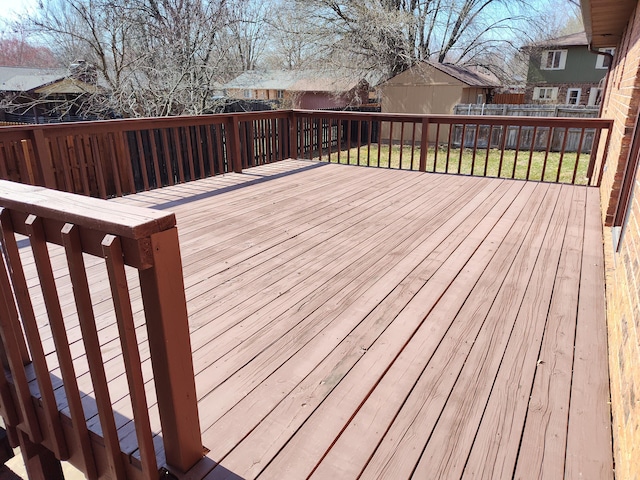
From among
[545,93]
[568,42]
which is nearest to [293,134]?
[568,42]

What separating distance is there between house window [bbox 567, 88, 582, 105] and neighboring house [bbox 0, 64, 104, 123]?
20882 millimetres

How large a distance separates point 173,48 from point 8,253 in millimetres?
9461

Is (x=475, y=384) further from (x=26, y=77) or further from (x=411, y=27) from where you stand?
(x=26, y=77)

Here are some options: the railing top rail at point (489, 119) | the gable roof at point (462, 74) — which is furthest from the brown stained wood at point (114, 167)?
the gable roof at point (462, 74)

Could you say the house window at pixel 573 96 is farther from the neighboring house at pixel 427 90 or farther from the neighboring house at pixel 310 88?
the neighboring house at pixel 310 88

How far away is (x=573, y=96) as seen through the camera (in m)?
21.5

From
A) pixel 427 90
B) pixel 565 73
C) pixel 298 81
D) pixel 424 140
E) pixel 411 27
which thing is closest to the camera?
pixel 424 140

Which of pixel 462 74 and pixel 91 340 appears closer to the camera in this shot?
pixel 91 340

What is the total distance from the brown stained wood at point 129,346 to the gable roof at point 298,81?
12521 mm

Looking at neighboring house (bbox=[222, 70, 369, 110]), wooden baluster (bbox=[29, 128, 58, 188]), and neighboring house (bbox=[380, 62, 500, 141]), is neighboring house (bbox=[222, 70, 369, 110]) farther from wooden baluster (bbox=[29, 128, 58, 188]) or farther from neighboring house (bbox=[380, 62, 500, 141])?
wooden baluster (bbox=[29, 128, 58, 188])

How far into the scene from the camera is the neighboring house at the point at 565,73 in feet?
65.7

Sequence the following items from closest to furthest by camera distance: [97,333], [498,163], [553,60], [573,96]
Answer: [97,333]
[498,163]
[553,60]
[573,96]

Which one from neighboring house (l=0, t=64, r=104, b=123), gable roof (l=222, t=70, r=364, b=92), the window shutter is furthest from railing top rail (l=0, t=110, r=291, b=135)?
the window shutter

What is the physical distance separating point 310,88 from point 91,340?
1793cm
